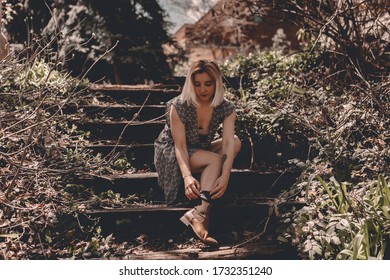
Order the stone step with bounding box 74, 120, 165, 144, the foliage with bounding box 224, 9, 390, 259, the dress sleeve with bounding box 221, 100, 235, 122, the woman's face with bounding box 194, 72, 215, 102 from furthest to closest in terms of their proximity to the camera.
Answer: the stone step with bounding box 74, 120, 165, 144 < the dress sleeve with bounding box 221, 100, 235, 122 < the woman's face with bounding box 194, 72, 215, 102 < the foliage with bounding box 224, 9, 390, 259

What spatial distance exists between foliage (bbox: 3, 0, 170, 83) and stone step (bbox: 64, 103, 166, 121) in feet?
10.6

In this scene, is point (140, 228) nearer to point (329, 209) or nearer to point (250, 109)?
point (329, 209)

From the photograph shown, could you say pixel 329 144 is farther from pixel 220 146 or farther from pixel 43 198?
pixel 43 198

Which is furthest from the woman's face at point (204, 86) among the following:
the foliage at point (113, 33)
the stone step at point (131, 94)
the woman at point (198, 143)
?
the foliage at point (113, 33)

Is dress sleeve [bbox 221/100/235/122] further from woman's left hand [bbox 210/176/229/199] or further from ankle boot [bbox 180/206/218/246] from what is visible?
ankle boot [bbox 180/206/218/246]

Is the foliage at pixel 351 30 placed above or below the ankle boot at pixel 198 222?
above

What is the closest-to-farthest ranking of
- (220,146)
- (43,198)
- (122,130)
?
(43,198) < (220,146) < (122,130)

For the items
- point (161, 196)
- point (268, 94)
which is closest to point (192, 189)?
point (161, 196)

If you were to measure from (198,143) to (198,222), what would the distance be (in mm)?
894

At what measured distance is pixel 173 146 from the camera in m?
4.04

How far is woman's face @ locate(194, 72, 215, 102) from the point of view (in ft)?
12.6

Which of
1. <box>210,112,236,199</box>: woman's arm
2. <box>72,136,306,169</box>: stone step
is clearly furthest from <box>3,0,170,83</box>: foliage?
<box>210,112,236,199</box>: woman's arm

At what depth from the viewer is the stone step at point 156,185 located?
4129 mm

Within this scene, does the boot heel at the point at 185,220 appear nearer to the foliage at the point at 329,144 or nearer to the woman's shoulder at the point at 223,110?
the foliage at the point at 329,144
